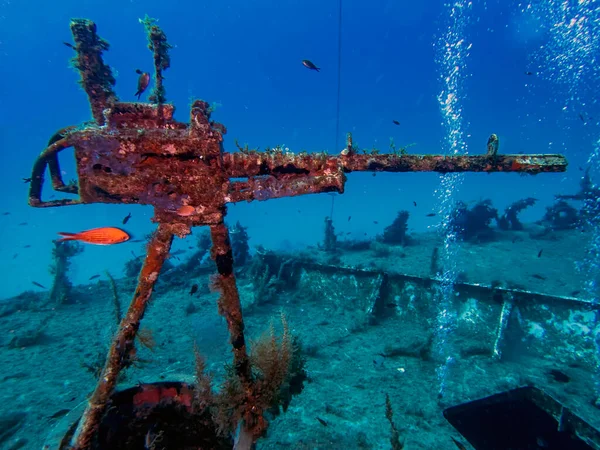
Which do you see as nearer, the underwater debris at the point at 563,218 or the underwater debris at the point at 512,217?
the underwater debris at the point at 563,218

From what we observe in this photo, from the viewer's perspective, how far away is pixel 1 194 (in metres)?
112

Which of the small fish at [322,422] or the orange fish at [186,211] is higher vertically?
the orange fish at [186,211]

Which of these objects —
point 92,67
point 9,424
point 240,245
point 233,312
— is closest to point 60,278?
point 240,245

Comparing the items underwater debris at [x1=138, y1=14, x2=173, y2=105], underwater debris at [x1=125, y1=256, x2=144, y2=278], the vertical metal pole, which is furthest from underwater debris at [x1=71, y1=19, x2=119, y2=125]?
underwater debris at [x1=125, y1=256, x2=144, y2=278]

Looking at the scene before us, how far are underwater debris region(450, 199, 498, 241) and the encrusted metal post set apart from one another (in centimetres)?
1496

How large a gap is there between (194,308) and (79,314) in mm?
4120

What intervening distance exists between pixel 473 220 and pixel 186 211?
15.5 m

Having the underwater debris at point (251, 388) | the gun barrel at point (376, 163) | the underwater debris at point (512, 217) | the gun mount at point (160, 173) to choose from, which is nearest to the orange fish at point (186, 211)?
the gun mount at point (160, 173)

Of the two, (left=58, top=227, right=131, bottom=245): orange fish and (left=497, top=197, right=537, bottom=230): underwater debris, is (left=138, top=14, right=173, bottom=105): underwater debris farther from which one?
(left=497, top=197, right=537, bottom=230): underwater debris

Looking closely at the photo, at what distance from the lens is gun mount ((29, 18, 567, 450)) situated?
2666 mm

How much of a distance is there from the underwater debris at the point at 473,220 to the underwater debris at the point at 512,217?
1.87 meters

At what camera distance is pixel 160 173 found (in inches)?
110

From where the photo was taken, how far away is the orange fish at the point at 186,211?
286 cm

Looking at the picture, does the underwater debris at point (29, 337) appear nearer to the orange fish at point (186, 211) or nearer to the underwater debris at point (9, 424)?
the underwater debris at point (9, 424)
